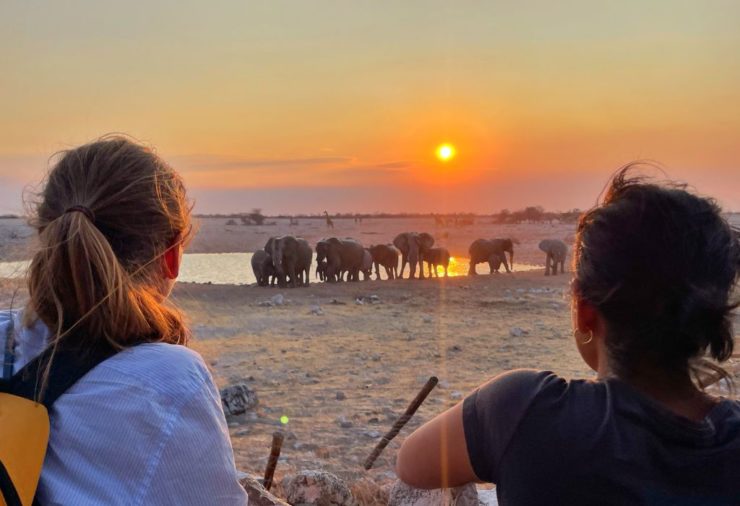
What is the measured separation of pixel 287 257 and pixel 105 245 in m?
24.8

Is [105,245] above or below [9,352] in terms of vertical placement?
above

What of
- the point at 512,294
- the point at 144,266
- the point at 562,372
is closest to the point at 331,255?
the point at 512,294

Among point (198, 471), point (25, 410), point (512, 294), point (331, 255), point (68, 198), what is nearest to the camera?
point (25, 410)

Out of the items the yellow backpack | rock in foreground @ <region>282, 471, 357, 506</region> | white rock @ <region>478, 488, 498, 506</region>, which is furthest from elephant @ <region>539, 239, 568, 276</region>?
the yellow backpack

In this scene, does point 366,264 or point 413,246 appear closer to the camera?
point 366,264

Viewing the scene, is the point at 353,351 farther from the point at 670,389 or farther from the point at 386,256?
the point at 386,256

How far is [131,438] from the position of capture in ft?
4.90

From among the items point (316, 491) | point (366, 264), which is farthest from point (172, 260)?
point (366, 264)

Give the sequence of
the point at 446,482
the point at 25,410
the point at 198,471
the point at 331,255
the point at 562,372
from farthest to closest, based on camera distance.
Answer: the point at 331,255 → the point at 562,372 → the point at 446,482 → the point at 198,471 → the point at 25,410

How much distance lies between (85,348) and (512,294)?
772 inches

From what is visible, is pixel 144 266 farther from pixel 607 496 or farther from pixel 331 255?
pixel 331 255

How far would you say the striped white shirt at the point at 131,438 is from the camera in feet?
4.87

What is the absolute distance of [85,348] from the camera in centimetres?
163

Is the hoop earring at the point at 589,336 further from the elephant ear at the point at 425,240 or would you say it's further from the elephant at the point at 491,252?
the elephant at the point at 491,252
